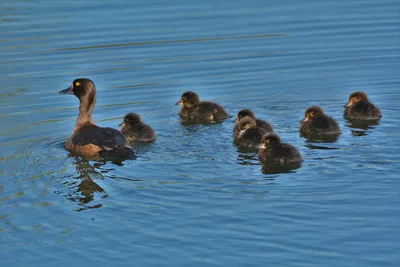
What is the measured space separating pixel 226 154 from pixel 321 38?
20.6ft

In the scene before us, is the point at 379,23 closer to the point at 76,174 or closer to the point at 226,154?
the point at 226,154

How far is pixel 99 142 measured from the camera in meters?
11.4

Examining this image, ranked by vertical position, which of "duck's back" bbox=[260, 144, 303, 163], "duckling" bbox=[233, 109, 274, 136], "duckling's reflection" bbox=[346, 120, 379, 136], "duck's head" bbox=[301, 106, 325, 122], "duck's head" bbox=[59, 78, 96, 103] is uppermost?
"duck's head" bbox=[59, 78, 96, 103]

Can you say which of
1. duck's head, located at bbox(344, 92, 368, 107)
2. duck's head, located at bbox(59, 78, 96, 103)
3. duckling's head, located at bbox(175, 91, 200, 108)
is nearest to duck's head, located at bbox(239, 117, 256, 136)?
duckling's head, located at bbox(175, 91, 200, 108)

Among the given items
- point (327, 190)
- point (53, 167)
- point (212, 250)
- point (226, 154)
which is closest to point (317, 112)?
point (226, 154)

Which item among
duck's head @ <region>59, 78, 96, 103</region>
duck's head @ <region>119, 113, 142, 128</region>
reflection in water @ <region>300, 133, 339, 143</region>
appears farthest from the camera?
duck's head @ <region>59, 78, 96, 103</region>

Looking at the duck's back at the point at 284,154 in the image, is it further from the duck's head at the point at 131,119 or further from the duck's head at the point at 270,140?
the duck's head at the point at 131,119

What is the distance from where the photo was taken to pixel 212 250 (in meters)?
8.04

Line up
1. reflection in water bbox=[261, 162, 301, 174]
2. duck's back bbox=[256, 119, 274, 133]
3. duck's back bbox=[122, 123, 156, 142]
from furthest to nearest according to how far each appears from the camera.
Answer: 1. duck's back bbox=[256, 119, 274, 133]
2. duck's back bbox=[122, 123, 156, 142]
3. reflection in water bbox=[261, 162, 301, 174]

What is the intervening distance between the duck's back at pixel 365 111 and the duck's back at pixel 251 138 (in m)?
1.62

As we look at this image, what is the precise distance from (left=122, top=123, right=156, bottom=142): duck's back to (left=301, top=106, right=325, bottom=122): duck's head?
2.02 meters

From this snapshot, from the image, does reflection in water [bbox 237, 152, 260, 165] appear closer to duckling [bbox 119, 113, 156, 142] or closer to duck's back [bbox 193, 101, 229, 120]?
duckling [bbox 119, 113, 156, 142]

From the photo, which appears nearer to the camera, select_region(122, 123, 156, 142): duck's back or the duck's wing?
the duck's wing

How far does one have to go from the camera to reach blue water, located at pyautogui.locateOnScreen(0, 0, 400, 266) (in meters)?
8.27
